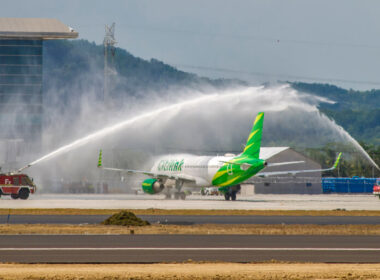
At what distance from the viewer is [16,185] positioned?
9500 cm

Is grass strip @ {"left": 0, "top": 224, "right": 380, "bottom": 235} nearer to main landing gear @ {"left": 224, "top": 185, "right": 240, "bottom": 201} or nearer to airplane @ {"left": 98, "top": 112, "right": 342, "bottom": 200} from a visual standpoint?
airplane @ {"left": 98, "top": 112, "right": 342, "bottom": 200}

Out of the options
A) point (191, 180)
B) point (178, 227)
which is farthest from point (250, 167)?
point (178, 227)

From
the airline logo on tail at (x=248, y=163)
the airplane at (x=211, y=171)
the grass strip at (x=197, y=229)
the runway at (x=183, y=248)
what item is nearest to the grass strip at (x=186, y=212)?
the grass strip at (x=197, y=229)

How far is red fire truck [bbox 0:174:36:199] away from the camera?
9438cm

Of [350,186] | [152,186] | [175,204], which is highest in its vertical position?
[350,186]

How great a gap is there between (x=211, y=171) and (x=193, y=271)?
244 ft

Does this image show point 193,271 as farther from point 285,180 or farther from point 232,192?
point 285,180

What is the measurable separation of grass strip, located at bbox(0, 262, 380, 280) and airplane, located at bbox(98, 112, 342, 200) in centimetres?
6595

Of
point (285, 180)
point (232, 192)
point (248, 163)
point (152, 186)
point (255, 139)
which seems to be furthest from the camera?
point (285, 180)

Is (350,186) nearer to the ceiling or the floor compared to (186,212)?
nearer to the ceiling

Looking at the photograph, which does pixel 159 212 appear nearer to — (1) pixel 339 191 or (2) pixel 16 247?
(2) pixel 16 247

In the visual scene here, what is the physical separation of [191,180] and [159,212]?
3694 centimetres

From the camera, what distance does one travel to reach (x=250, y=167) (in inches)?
3762

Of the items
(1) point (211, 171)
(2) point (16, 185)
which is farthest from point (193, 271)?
(1) point (211, 171)
